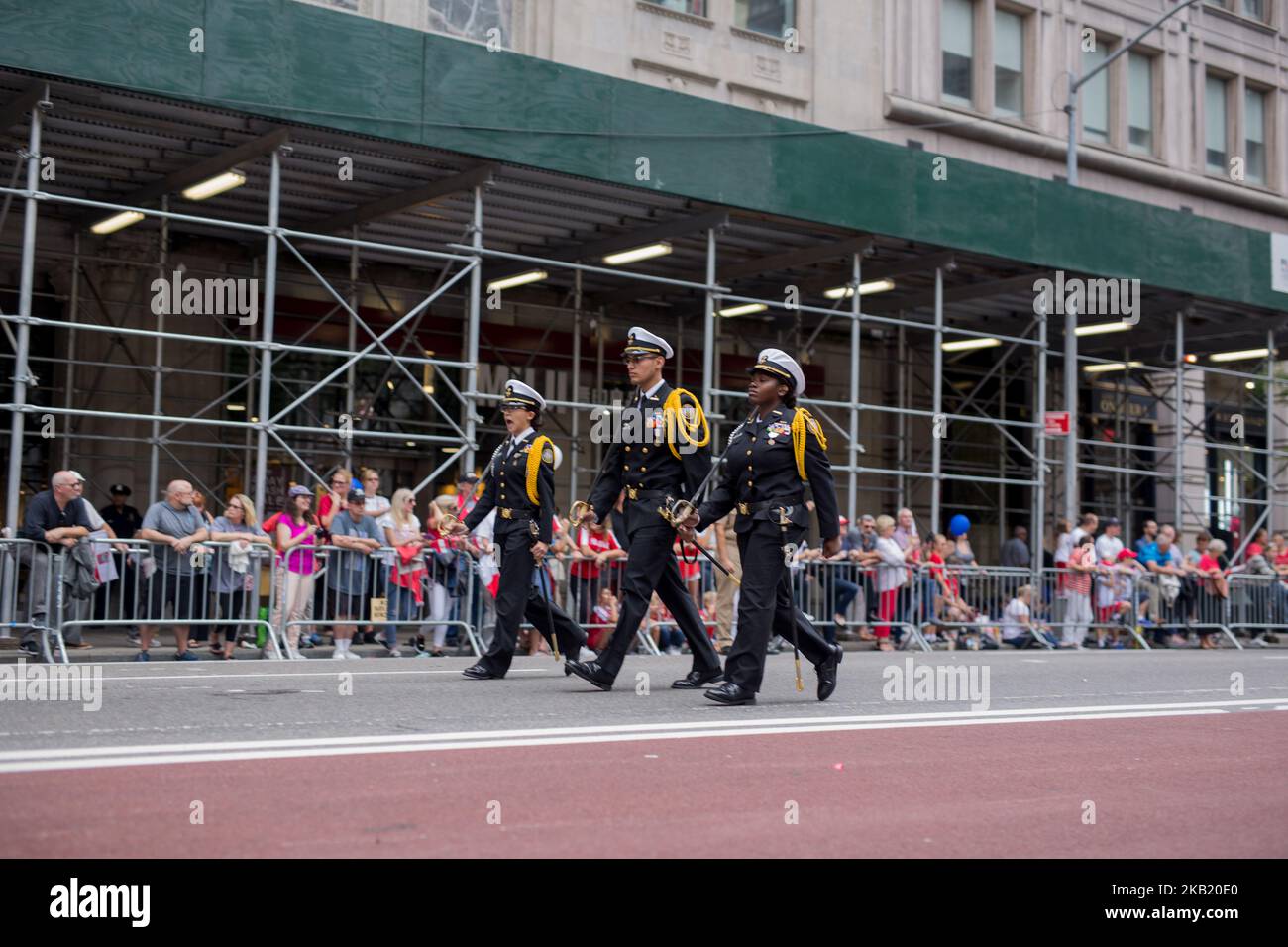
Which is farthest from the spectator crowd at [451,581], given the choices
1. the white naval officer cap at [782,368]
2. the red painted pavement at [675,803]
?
the red painted pavement at [675,803]

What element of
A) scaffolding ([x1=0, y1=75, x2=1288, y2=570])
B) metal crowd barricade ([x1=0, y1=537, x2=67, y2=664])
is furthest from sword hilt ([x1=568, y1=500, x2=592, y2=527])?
scaffolding ([x1=0, y1=75, x2=1288, y2=570])

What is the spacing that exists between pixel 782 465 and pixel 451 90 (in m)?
9.24

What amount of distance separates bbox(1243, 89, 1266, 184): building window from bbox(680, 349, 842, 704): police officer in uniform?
30136 millimetres

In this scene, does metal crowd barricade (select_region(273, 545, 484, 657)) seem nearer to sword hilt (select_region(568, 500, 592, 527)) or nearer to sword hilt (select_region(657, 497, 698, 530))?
sword hilt (select_region(568, 500, 592, 527))

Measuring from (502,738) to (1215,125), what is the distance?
107 ft

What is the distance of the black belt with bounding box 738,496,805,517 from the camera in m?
9.79

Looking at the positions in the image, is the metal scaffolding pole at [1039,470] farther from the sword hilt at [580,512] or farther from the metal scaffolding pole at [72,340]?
the sword hilt at [580,512]

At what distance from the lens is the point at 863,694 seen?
36.9 ft

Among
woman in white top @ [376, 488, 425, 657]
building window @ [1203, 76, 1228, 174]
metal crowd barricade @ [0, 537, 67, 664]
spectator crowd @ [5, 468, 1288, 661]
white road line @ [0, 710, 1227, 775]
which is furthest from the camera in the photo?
building window @ [1203, 76, 1228, 174]

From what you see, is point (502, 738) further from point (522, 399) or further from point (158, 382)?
point (158, 382)

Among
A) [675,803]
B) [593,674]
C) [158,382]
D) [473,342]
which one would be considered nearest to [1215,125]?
[473,342]

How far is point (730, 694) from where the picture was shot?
972 centimetres

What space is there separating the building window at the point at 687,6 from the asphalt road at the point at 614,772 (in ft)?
59.9

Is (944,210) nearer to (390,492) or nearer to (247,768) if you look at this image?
(390,492)
